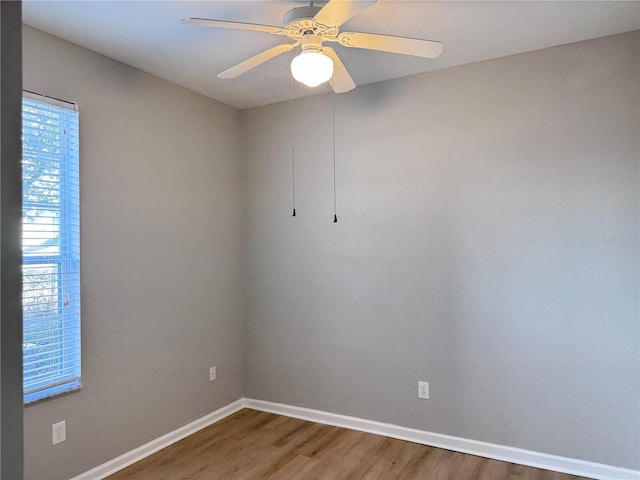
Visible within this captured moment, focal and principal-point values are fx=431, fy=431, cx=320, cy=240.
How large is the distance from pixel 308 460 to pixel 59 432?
4.75 ft

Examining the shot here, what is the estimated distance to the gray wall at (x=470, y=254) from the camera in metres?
2.49

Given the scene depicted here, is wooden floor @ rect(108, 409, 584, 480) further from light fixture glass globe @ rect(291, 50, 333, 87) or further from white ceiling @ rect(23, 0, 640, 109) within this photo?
white ceiling @ rect(23, 0, 640, 109)

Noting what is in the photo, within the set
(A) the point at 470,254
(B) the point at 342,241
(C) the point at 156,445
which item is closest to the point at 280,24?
(B) the point at 342,241

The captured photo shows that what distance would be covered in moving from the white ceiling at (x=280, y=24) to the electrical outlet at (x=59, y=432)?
211cm

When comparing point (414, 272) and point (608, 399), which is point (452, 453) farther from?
point (414, 272)

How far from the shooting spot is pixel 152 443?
2885mm

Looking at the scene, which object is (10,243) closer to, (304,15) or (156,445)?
(304,15)

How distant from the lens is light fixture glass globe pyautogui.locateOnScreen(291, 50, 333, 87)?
1856 millimetres

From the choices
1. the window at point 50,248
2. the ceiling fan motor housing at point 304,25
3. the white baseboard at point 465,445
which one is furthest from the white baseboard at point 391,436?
the ceiling fan motor housing at point 304,25

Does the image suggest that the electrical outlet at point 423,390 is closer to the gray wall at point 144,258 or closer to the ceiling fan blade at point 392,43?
the gray wall at point 144,258

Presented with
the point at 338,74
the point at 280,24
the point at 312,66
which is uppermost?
the point at 280,24

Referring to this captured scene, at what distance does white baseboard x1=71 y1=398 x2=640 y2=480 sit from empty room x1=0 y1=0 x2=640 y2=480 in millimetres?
15

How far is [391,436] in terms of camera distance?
10.1 ft

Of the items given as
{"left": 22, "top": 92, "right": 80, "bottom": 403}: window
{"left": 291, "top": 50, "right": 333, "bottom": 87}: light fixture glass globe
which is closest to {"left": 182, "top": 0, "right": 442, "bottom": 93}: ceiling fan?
{"left": 291, "top": 50, "right": 333, "bottom": 87}: light fixture glass globe
